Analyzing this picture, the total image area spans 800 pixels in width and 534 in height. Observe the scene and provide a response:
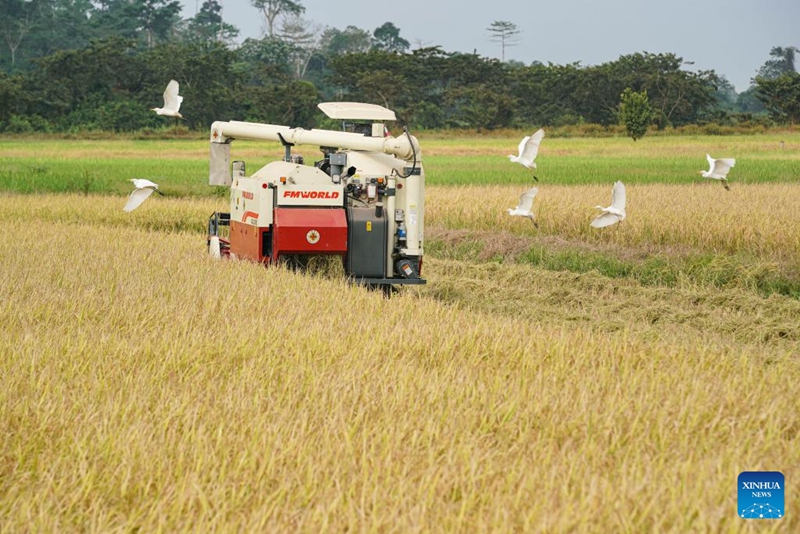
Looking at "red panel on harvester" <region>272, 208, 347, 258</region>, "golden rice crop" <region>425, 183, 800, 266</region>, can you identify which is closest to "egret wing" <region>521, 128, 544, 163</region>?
"golden rice crop" <region>425, 183, 800, 266</region>

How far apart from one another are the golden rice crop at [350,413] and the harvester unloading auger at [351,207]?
0.49 m

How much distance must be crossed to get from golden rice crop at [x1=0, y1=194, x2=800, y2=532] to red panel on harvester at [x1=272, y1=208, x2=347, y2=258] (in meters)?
0.31

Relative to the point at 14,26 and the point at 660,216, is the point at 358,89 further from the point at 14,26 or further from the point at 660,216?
the point at 660,216

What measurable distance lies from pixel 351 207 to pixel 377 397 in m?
4.01

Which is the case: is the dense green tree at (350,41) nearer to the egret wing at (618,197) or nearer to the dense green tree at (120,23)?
the dense green tree at (120,23)

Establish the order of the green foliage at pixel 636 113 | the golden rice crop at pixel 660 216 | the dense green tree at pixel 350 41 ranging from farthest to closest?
1. the dense green tree at pixel 350 41
2. the green foliage at pixel 636 113
3. the golden rice crop at pixel 660 216

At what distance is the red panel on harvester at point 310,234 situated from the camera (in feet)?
25.9

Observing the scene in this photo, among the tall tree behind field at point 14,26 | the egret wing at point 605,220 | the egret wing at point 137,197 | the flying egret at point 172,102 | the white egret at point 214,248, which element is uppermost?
the tall tree behind field at point 14,26

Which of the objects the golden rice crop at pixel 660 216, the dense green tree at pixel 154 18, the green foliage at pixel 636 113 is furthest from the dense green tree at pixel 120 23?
the golden rice crop at pixel 660 216

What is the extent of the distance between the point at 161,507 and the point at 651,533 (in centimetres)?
146

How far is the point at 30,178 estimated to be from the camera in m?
19.7

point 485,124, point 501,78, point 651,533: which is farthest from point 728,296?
point 501,78

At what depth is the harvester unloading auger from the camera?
26.2 feet

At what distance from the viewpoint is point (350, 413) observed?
4.20 m
